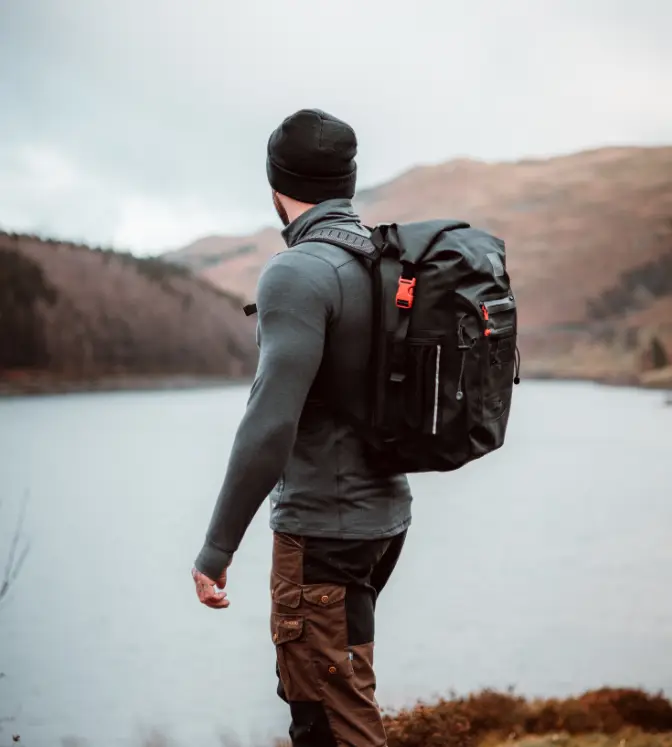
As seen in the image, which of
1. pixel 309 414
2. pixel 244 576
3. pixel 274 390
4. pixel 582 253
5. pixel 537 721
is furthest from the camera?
pixel 582 253

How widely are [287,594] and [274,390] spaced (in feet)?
1.02

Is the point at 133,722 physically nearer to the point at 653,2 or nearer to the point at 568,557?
the point at 568,557

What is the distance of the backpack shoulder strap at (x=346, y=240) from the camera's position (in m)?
1.32

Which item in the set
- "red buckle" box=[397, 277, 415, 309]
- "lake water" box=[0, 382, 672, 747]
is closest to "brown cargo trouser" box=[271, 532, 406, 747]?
"red buckle" box=[397, 277, 415, 309]

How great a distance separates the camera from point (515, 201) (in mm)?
4156

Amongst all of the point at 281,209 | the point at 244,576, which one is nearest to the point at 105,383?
the point at 244,576

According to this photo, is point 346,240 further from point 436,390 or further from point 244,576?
point 244,576

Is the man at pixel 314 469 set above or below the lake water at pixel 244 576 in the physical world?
above

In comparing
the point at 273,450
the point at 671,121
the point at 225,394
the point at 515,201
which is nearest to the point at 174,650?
the point at 225,394

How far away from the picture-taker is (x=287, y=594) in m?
1.35

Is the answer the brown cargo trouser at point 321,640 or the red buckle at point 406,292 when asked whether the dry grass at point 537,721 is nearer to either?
the brown cargo trouser at point 321,640

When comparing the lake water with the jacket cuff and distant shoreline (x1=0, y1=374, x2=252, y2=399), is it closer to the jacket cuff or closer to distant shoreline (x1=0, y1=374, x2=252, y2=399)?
distant shoreline (x1=0, y1=374, x2=252, y2=399)

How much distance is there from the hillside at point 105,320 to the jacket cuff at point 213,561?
2047 millimetres

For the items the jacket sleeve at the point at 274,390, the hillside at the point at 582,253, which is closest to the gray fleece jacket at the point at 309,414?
the jacket sleeve at the point at 274,390
